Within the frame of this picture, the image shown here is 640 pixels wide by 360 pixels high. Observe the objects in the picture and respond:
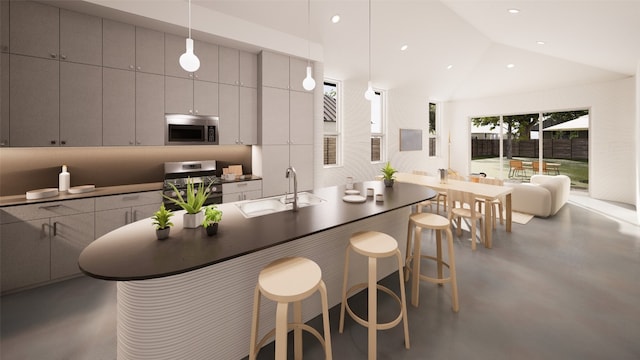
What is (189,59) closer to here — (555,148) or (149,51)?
(149,51)

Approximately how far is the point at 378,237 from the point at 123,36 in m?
3.74

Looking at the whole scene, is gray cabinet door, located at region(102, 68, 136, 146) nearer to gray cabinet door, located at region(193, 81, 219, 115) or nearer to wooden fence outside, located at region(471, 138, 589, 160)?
gray cabinet door, located at region(193, 81, 219, 115)

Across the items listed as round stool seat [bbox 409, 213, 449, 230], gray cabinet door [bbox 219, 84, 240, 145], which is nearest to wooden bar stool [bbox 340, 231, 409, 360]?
round stool seat [bbox 409, 213, 449, 230]

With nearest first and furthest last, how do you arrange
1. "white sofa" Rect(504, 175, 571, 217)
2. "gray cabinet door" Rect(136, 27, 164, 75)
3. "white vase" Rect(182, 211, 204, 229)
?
"white vase" Rect(182, 211, 204, 229), "gray cabinet door" Rect(136, 27, 164, 75), "white sofa" Rect(504, 175, 571, 217)

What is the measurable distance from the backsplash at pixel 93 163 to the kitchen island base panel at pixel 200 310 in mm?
2725

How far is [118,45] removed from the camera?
310 cm

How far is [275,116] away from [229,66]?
3.27ft

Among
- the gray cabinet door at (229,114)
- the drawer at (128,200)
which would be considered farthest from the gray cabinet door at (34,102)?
the gray cabinet door at (229,114)

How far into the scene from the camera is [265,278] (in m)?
1.46

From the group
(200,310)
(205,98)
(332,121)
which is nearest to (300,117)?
(205,98)

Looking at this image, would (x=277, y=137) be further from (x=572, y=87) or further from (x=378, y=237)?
(x=572, y=87)

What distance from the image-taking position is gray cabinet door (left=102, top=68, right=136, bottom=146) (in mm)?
3072

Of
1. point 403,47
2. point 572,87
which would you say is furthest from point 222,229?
point 572,87

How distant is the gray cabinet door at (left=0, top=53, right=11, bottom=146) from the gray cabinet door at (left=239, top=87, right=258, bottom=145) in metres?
2.40
